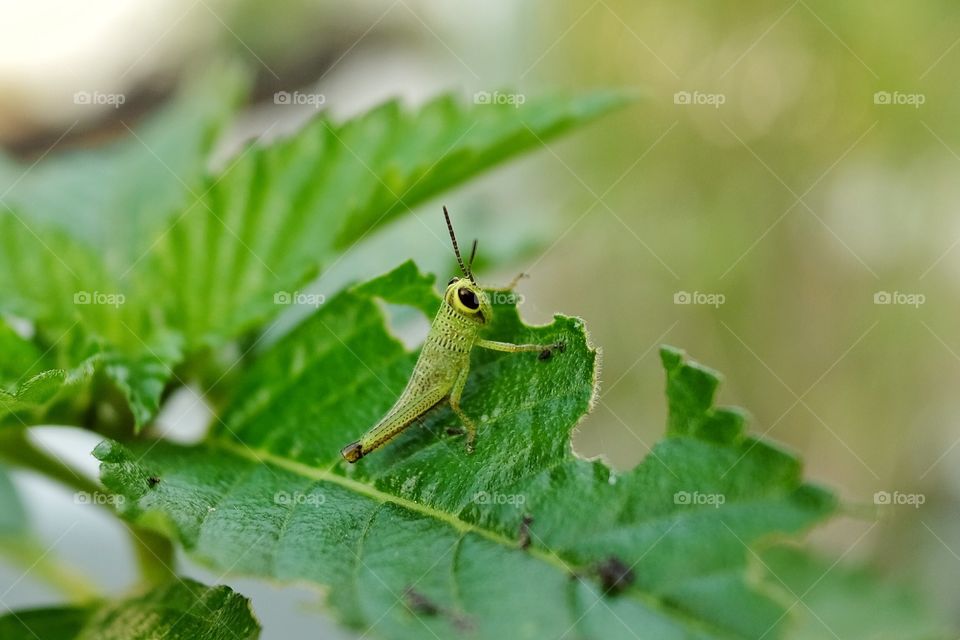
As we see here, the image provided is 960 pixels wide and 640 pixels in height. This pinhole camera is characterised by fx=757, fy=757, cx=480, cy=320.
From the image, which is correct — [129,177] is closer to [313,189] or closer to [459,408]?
[313,189]

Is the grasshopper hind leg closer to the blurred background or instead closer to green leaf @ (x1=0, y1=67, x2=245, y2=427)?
green leaf @ (x1=0, y1=67, x2=245, y2=427)

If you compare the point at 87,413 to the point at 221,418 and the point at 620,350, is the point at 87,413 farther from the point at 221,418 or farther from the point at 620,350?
the point at 620,350

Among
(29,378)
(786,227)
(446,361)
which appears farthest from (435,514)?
(786,227)

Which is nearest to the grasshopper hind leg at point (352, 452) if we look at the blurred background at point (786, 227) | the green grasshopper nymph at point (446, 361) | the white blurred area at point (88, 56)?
the green grasshopper nymph at point (446, 361)

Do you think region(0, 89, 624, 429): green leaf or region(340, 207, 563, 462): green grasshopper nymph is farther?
region(0, 89, 624, 429): green leaf

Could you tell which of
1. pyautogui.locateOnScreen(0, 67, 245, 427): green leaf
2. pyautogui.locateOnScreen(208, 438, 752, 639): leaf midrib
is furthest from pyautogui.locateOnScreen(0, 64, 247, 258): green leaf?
pyautogui.locateOnScreen(208, 438, 752, 639): leaf midrib

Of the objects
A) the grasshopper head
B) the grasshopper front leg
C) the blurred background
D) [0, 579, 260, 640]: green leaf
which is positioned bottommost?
[0, 579, 260, 640]: green leaf
